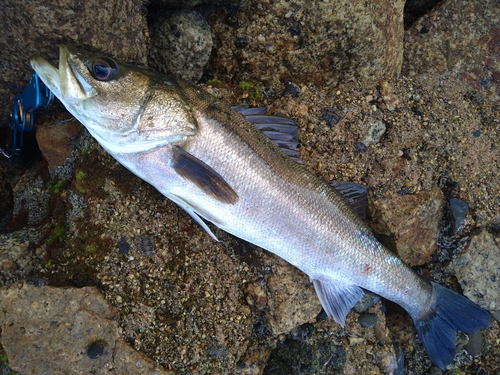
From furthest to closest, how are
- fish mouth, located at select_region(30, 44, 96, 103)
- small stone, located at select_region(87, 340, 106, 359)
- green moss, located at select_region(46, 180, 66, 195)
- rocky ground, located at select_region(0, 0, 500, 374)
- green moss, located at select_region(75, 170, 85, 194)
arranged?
green moss, located at select_region(46, 180, 66, 195)
green moss, located at select_region(75, 170, 85, 194)
rocky ground, located at select_region(0, 0, 500, 374)
small stone, located at select_region(87, 340, 106, 359)
fish mouth, located at select_region(30, 44, 96, 103)

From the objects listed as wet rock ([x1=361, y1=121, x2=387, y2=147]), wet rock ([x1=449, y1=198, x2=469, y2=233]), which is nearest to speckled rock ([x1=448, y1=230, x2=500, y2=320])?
wet rock ([x1=449, y1=198, x2=469, y2=233])

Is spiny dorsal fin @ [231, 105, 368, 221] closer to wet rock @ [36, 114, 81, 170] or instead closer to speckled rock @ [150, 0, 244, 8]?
speckled rock @ [150, 0, 244, 8]

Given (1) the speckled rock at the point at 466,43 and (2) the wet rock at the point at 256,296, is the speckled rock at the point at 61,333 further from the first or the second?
(1) the speckled rock at the point at 466,43

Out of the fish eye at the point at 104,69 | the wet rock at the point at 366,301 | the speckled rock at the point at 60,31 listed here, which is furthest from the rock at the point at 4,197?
the wet rock at the point at 366,301

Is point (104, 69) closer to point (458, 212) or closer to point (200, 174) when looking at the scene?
point (200, 174)

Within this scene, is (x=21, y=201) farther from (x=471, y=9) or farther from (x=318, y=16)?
(x=471, y=9)
